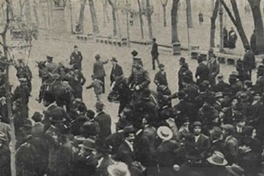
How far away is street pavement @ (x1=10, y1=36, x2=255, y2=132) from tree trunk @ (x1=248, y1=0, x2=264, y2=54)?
1.87 m

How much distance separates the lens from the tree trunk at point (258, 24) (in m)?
23.3

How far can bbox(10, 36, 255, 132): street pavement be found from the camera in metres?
18.9

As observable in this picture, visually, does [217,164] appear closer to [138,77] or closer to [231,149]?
[231,149]

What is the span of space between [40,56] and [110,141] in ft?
71.3

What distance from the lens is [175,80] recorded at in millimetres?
20781

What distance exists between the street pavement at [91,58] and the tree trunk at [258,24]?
6.13 feet

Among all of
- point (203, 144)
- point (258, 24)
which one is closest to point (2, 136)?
point (203, 144)

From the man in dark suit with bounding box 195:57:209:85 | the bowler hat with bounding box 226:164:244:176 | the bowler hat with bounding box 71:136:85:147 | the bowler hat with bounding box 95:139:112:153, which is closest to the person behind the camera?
the bowler hat with bounding box 226:164:244:176

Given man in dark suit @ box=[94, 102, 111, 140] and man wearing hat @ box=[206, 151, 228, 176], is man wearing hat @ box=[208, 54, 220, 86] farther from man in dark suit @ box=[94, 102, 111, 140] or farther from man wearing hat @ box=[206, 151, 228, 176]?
man wearing hat @ box=[206, 151, 228, 176]

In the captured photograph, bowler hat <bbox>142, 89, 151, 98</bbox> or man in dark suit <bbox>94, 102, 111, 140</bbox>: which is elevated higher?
bowler hat <bbox>142, 89, 151, 98</bbox>

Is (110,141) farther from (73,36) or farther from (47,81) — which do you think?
(73,36)

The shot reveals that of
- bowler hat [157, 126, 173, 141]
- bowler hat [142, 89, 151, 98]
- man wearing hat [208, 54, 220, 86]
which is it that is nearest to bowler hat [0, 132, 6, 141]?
bowler hat [157, 126, 173, 141]

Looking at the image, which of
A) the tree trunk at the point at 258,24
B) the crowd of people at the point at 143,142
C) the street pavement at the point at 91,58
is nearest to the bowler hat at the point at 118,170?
the crowd of people at the point at 143,142

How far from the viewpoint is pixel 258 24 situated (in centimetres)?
2344
